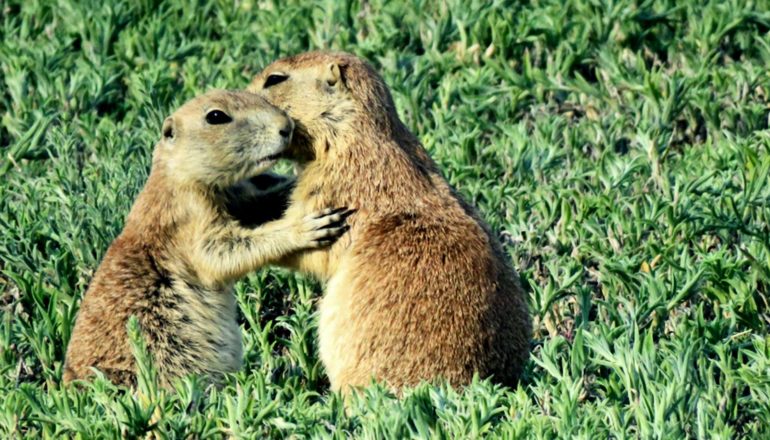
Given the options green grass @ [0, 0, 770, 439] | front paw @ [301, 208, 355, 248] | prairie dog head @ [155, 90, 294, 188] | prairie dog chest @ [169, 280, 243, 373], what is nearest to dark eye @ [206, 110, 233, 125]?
prairie dog head @ [155, 90, 294, 188]

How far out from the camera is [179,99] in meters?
8.17

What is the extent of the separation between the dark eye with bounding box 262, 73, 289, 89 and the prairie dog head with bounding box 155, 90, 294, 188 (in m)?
0.16

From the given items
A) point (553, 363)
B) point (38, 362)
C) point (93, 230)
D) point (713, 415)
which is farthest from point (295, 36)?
point (713, 415)

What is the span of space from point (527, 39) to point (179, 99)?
7.07 feet

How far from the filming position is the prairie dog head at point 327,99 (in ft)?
19.9

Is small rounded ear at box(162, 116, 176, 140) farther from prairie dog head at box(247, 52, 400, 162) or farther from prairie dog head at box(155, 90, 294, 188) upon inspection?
prairie dog head at box(247, 52, 400, 162)

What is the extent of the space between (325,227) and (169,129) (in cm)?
90

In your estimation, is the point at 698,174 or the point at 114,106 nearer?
the point at 698,174

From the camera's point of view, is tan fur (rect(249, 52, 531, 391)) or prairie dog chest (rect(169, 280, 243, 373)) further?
prairie dog chest (rect(169, 280, 243, 373))

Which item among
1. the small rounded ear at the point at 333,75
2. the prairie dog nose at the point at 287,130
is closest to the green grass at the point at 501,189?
the prairie dog nose at the point at 287,130

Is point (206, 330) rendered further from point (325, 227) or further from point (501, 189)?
point (501, 189)

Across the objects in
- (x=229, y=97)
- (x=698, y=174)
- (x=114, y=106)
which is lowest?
(x=114, y=106)

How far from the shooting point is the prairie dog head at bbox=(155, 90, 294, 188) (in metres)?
5.98

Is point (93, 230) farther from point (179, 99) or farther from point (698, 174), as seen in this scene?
point (698, 174)
